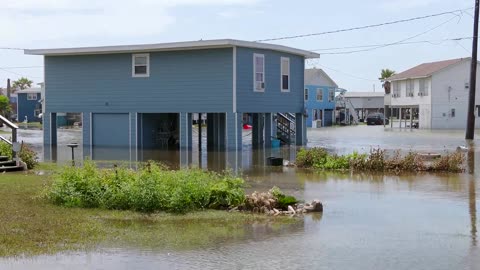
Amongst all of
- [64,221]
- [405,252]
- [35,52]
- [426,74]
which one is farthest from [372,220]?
[426,74]

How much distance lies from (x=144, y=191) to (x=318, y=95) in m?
64.8

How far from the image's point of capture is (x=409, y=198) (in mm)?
14375

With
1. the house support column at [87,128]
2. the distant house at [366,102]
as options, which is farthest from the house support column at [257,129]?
the distant house at [366,102]

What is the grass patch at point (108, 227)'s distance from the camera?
9.30 m

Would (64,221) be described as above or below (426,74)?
below

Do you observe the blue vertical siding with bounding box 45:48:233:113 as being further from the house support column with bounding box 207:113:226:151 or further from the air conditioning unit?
the house support column with bounding box 207:113:226:151

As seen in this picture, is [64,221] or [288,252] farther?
[64,221]

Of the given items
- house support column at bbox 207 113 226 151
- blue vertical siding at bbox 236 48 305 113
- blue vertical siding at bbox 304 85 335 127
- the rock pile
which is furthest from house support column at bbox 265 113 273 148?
blue vertical siding at bbox 304 85 335 127

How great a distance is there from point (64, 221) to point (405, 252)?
5.51 meters

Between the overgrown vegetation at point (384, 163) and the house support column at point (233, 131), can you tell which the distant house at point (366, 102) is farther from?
the overgrown vegetation at point (384, 163)

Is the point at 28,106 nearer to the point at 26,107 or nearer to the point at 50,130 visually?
the point at 26,107

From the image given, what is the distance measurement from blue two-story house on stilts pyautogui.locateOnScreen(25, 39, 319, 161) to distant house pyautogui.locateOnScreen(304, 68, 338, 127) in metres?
37.9

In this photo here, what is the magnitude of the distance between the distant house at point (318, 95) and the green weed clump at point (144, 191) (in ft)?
199

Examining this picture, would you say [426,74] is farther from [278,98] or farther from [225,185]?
[225,185]
